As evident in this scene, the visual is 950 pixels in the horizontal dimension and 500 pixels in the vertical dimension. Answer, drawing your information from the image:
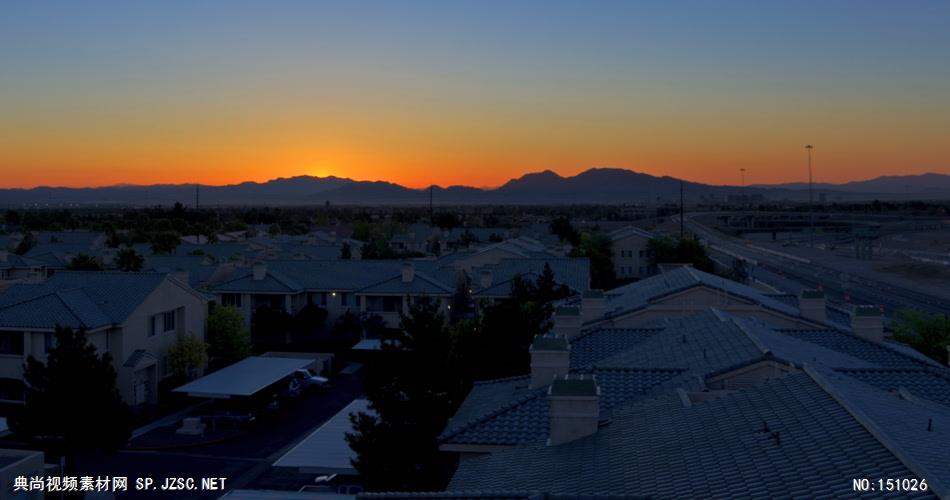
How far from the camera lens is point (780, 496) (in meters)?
7.73

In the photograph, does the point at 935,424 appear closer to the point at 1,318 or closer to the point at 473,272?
the point at 1,318

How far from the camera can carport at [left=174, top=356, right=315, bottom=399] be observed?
1107 inches

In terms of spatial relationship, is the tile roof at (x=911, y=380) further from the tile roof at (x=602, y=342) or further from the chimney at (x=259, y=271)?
the chimney at (x=259, y=271)

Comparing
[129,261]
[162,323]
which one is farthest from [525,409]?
[129,261]

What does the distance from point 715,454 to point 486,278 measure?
35.6 m

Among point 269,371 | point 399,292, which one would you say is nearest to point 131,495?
point 269,371

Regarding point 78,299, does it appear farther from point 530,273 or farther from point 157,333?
point 530,273

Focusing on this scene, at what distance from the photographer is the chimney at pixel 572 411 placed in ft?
38.7

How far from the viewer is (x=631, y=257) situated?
7275cm

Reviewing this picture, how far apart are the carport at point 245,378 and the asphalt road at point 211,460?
1355 millimetres

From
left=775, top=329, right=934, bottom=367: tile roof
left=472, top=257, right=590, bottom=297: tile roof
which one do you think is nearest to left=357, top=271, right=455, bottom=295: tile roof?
left=472, top=257, right=590, bottom=297: tile roof

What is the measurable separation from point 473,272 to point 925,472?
143 ft

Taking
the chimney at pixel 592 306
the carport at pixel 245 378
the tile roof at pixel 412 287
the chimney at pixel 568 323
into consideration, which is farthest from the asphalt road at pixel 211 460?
the tile roof at pixel 412 287

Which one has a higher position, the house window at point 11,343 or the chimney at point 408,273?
the chimney at point 408,273
